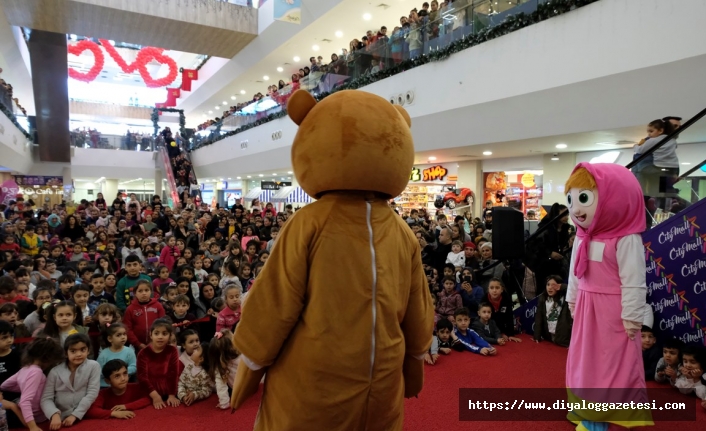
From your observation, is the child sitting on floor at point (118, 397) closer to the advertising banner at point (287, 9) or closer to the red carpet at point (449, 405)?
the red carpet at point (449, 405)

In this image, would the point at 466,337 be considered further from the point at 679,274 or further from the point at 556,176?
the point at 556,176

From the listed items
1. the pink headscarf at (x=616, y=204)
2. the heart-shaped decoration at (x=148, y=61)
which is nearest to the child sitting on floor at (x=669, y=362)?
the pink headscarf at (x=616, y=204)

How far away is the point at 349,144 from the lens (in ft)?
5.70

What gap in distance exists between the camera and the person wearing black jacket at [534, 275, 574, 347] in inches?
196

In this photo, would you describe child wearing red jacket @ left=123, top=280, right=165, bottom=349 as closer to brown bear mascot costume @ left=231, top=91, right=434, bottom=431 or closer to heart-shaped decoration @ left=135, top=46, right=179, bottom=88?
brown bear mascot costume @ left=231, top=91, right=434, bottom=431

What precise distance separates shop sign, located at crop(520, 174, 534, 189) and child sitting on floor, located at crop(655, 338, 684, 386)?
8276 mm

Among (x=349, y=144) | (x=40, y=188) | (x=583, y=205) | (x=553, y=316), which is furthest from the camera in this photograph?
(x=40, y=188)

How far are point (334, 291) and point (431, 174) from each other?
12.3 m

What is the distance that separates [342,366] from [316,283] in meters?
0.34

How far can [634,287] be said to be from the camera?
275 cm

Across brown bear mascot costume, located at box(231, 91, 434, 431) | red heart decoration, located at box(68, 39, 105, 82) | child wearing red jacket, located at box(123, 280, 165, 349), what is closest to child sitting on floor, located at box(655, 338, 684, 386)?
brown bear mascot costume, located at box(231, 91, 434, 431)

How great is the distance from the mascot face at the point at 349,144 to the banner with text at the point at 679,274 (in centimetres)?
338

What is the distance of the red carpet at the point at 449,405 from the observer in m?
3.26

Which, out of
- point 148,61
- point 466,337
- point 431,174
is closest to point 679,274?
point 466,337
